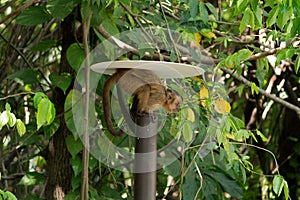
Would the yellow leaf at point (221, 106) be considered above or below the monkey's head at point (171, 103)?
below

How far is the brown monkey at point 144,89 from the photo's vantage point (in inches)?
41.4

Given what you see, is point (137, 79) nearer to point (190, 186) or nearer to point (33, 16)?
point (33, 16)

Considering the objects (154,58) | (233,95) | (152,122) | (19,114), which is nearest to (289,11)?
(152,122)

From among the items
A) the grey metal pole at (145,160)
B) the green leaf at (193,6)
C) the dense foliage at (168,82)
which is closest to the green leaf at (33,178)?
the dense foliage at (168,82)

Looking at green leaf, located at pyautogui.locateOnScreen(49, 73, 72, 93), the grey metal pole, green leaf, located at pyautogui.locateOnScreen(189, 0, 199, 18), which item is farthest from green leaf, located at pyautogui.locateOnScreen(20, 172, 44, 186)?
green leaf, located at pyautogui.locateOnScreen(189, 0, 199, 18)

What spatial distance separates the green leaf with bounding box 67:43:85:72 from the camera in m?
1.37

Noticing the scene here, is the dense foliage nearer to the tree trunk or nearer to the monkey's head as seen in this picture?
the tree trunk

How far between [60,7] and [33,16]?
0.11 m

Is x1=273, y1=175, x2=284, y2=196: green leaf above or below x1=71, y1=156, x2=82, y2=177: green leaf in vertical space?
below

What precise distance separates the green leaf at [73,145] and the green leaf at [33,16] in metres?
0.30

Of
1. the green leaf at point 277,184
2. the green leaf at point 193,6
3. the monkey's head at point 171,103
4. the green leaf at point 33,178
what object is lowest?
the green leaf at point 33,178

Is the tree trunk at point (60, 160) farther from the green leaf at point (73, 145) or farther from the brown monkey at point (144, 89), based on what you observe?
the brown monkey at point (144, 89)

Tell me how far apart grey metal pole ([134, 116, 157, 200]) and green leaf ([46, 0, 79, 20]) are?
0.39 m

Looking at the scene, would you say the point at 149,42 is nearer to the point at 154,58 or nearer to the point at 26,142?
the point at 154,58
